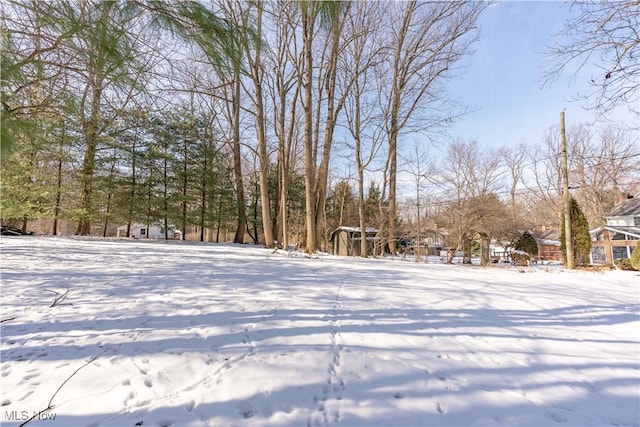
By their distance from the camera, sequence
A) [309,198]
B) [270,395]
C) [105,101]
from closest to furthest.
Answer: [270,395] → [105,101] → [309,198]

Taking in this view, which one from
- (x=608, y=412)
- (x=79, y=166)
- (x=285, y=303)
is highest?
(x=79, y=166)

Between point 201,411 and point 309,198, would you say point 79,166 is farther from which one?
point 201,411

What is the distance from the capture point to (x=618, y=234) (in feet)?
59.4

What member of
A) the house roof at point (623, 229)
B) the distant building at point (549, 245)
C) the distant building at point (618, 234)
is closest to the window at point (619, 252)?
the distant building at point (618, 234)

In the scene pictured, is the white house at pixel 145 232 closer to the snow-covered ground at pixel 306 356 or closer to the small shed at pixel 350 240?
the small shed at pixel 350 240

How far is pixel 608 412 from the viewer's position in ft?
5.54

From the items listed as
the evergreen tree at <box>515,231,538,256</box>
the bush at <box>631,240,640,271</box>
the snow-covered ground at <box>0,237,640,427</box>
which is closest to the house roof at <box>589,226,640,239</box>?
the evergreen tree at <box>515,231,538,256</box>

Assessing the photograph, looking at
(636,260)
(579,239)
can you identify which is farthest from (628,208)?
(579,239)

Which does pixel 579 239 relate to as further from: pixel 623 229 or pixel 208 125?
pixel 208 125

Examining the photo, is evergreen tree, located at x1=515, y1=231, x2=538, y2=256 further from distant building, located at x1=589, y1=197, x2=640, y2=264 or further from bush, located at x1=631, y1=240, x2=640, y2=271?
bush, located at x1=631, y1=240, x2=640, y2=271

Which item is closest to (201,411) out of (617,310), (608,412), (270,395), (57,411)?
(270,395)

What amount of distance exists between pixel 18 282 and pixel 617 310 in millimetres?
7861

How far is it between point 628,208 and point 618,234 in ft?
6.98

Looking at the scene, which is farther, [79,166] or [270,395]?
[79,166]
